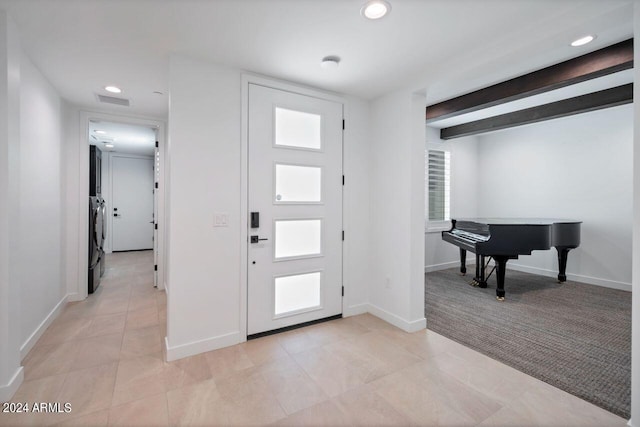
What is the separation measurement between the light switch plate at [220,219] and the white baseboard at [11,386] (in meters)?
1.66

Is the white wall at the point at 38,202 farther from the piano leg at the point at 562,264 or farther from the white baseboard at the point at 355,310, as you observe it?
the piano leg at the point at 562,264

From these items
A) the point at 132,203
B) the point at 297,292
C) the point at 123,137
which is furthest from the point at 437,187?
the point at 132,203

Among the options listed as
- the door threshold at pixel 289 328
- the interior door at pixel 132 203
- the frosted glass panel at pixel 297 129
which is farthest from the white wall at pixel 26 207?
the interior door at pixel 132 203

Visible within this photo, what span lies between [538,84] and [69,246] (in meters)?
5.98

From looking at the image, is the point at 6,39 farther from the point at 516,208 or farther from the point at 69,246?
the point at 516,208

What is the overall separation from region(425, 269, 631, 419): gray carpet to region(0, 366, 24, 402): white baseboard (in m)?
3.47

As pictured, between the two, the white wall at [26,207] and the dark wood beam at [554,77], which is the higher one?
the dark wood beam at [554,77]

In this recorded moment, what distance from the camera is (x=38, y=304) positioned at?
2762 mm

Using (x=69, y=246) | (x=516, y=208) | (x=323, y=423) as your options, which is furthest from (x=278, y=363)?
(x=516, y=208)

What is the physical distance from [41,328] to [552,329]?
17.0ft

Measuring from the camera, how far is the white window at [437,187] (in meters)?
5.49

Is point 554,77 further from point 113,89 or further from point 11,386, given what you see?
point 11,386

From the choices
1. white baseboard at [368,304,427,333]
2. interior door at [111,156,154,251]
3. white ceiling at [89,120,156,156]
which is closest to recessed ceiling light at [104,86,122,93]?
white ceiling at [89,120,156,156]

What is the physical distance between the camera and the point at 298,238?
9.95ft
